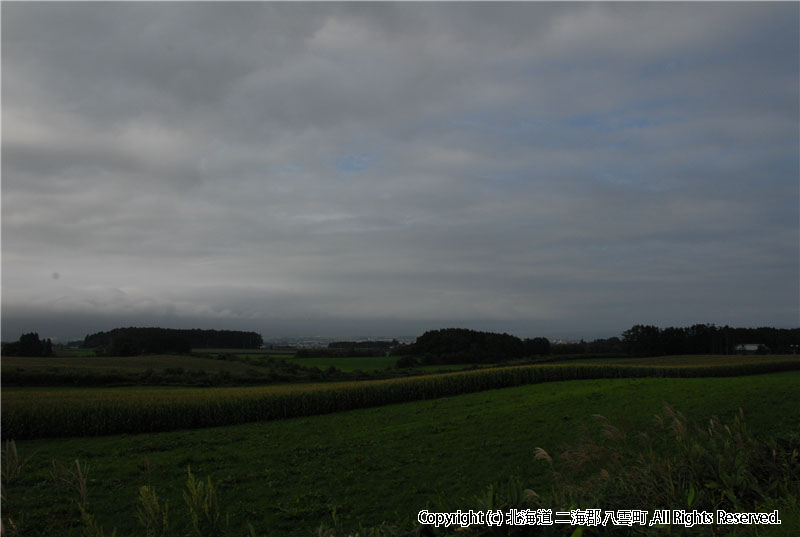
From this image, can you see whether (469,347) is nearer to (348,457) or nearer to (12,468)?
(348,457)

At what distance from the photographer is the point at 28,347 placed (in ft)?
153

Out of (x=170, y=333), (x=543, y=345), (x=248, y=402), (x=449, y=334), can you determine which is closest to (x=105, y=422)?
(x=248, y=402)

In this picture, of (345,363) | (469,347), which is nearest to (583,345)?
(469,347)

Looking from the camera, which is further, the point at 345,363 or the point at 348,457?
the point at 345,363

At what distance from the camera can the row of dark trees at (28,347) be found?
46188 mm

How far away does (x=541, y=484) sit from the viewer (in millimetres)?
11688

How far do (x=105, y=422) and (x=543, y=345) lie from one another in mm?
76621

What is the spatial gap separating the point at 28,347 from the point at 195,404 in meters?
34.0

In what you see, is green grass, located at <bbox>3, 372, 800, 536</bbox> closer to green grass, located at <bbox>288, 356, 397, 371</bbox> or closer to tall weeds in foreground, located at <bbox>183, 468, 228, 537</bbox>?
tall weeds in foreground, located at <bbox>183, 468, 228, 537</bbox>

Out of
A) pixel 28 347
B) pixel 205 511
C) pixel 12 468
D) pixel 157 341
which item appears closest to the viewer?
pixel 12 468

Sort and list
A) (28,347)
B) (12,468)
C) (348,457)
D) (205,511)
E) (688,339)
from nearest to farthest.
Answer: (12,468)
(205,511)
(348,457)
(28,347)
(688,339)

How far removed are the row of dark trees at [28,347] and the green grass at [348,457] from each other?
32.4 meters

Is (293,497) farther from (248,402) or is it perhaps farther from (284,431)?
(248,402)

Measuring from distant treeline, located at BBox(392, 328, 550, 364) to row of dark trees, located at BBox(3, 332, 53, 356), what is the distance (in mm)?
48139
